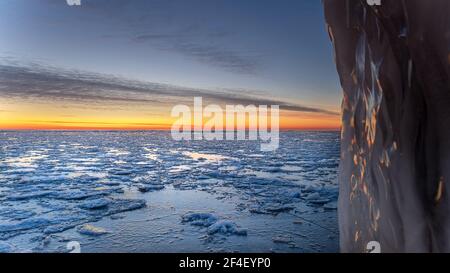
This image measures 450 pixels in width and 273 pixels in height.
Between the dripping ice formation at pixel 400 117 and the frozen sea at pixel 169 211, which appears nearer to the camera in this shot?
the dripping ice formation at pixel 400 117

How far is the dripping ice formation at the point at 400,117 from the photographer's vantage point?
1.71m

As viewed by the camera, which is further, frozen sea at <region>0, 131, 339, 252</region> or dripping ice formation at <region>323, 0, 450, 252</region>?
frozen sea at <region>0, 131, 339, 252</region>

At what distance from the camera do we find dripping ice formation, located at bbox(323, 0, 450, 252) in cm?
171

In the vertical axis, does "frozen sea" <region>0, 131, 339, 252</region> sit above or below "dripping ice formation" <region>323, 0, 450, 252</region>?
below

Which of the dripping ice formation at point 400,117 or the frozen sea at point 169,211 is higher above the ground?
the dripping ice formation at point 400,117

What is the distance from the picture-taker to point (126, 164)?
42.3 feet

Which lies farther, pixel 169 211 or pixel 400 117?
pixel 169 211

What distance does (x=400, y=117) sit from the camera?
209 centimetres

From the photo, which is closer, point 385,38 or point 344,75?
point 385,38

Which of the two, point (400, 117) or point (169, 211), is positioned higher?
point (400, 117)

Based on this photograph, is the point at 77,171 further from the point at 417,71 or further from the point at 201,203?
the point at 417,71

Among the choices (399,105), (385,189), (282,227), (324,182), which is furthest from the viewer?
(324,182)

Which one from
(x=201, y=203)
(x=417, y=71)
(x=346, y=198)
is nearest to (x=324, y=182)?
(x=201, y=203)

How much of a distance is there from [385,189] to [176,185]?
268 inches
